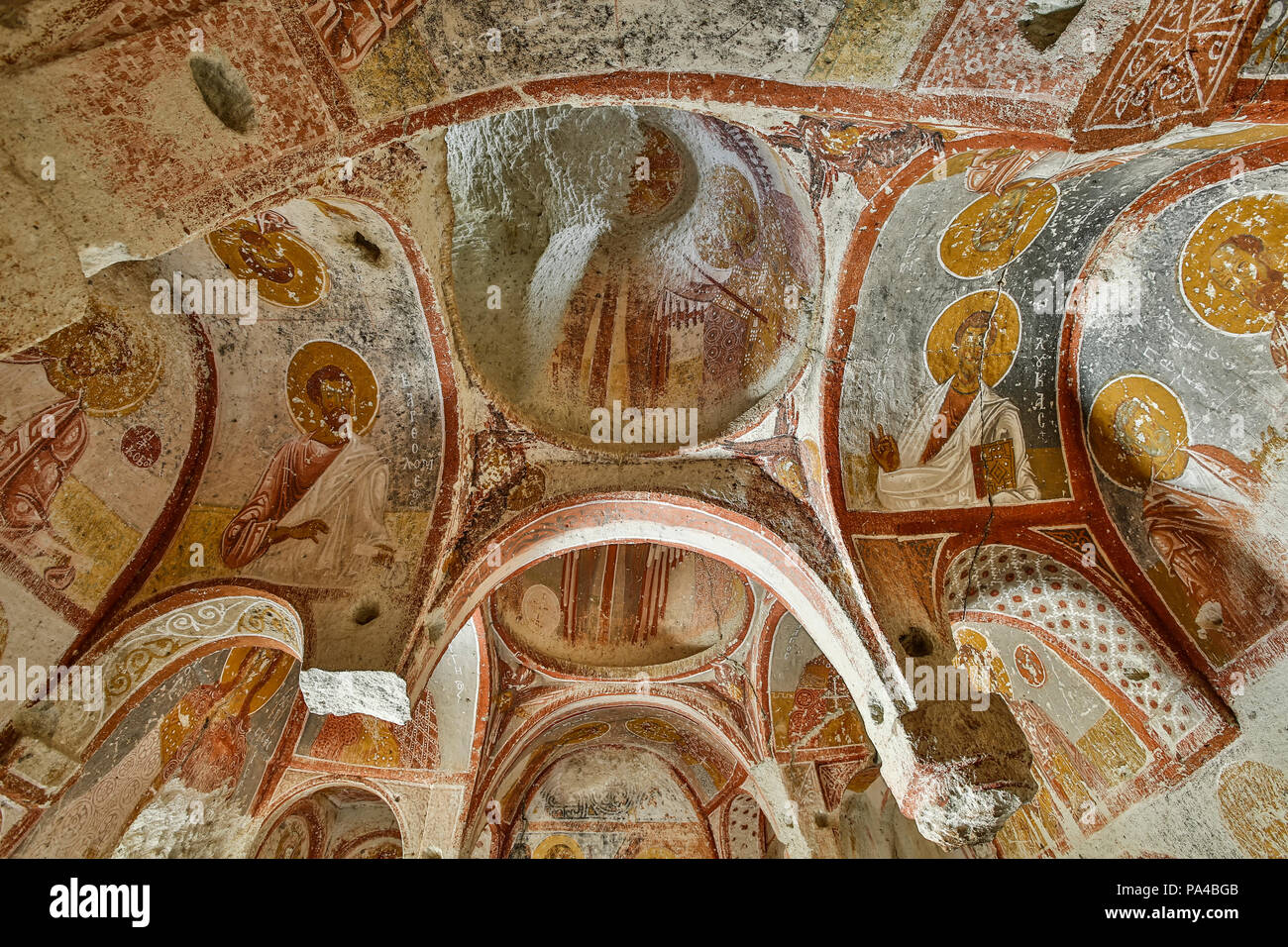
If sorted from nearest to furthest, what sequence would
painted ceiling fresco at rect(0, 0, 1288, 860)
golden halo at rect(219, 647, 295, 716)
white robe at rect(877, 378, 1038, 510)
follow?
painted ceiling fresco at rect(0, 0, 1288, 860), white robe at rect(877, 378, 1038, 510), golden halo at rect(219, 647, 295, 716)

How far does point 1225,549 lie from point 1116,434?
0.99m

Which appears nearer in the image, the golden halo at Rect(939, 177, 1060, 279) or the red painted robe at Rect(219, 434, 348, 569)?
the golden halo at Rect(939, 177, 1060, 279)

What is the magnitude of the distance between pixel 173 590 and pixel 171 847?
3.28 metres

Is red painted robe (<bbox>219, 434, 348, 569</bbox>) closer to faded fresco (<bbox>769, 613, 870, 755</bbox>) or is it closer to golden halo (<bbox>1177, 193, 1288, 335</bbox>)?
faded fresco (<bbox>769, 613, 870, 755</bbox>)

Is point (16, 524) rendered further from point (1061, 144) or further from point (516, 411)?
point (1061, 144)

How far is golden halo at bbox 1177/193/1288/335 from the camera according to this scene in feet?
12.8

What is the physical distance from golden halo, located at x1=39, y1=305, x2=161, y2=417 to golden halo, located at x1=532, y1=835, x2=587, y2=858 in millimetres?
7487

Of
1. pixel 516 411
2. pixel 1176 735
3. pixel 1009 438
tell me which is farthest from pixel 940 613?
pixel 516 411

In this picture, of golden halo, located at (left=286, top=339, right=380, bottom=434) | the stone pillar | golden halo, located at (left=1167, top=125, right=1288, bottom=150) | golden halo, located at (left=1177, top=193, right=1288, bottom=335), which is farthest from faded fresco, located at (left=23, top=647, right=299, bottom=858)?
golden halo, located at (left=1177, top=193, right=1288, bottom=335)

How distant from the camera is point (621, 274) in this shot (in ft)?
19.5

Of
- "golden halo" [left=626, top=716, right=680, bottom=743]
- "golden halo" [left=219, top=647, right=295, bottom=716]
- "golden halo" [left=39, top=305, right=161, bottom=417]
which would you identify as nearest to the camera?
"golden halo" [left=39, top=305, right=161, bottom=417]

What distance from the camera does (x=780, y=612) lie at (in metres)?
7.50

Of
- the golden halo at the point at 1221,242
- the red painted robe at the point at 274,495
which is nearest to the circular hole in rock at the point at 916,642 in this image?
the golden halo at the point at 1221,242

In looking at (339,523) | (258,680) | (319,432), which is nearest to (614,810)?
(258,680)
